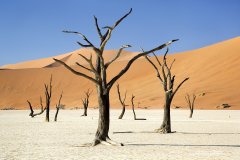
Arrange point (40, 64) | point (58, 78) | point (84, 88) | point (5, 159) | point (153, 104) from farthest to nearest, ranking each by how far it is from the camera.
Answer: point (40, 64), point (58, 78), point (84, 88), point (153, 104), point (5, 159)

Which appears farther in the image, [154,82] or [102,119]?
[154,82]

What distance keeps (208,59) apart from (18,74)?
4234cm

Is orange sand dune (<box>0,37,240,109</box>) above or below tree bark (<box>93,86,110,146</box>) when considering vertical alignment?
above

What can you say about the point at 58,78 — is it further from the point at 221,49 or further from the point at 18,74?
the point at 221,49

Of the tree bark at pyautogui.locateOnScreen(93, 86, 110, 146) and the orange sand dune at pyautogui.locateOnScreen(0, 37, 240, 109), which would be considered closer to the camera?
the tree bark at pyautogui.locateOnScreen(93, 86, 110, 146)

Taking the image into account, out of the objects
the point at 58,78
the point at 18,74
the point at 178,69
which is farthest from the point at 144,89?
the point at 18,74

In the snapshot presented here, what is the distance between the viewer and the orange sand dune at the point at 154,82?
2430 inches

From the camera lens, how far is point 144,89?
7581 centimetres

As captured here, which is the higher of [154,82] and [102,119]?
[154,82]

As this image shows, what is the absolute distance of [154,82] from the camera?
7850 cm

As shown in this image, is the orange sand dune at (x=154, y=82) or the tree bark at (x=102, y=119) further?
the orange sand dune at (x=154, y=82)

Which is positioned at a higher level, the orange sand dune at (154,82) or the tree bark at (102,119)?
the orange sand dune at (154,82)

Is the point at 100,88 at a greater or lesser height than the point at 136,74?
lesser

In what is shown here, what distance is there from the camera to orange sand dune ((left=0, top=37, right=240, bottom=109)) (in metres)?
61.7
